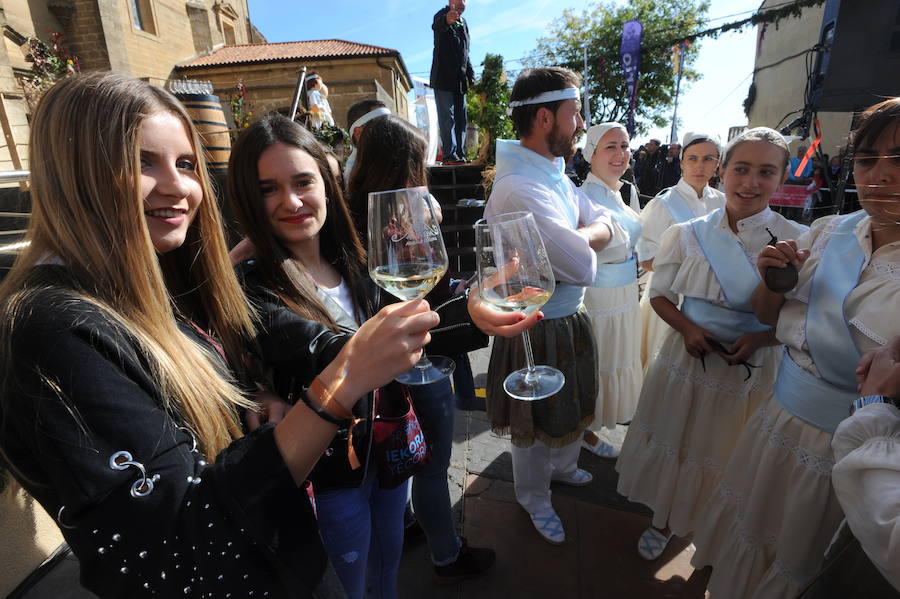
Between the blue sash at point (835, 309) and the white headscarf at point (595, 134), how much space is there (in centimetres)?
231

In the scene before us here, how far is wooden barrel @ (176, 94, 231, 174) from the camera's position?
4039 millimetres

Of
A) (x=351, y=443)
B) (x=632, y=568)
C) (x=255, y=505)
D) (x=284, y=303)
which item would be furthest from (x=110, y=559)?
(x=632, y=568)

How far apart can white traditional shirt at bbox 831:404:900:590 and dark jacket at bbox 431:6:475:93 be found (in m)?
8.17

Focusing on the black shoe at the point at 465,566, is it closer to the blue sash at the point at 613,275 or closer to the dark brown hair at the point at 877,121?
the blue sash at the point at 613,275

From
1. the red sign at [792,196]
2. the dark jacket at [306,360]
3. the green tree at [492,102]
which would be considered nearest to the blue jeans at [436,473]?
the dark jacket at [306,360]

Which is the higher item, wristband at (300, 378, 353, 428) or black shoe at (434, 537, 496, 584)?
wristband at (300, 378, 353, 428)

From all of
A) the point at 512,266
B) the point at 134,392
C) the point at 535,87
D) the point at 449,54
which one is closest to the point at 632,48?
the point at 449,54

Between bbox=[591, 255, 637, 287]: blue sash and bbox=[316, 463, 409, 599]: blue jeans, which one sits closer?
bbox=[316, 463, 409, 599]: blue jeans

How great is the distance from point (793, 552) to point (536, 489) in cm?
137

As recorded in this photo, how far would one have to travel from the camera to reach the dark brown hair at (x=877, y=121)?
1.36m

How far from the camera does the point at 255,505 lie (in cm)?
84

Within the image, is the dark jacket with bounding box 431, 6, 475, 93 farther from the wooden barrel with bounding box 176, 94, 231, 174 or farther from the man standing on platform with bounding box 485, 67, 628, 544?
the man standing on platform with bounding box 485, 67, 628, 544

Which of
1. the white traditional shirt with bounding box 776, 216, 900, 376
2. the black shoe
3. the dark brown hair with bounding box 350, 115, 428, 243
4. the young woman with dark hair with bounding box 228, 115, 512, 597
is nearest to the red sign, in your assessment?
the white traditional shirt with bounding box 776, 216, 900, 376

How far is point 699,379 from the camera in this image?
2.33 metres
